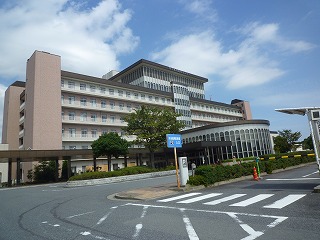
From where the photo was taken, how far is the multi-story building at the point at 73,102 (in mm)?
41688

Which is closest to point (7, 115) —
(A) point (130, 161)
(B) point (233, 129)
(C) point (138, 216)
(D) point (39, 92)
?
(D) point (39, 92)

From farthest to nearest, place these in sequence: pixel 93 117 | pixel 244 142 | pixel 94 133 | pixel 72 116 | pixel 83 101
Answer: pixel 93 117
pixel 94 133
pixel 83 101
pixel 244 142
pixel 72 116

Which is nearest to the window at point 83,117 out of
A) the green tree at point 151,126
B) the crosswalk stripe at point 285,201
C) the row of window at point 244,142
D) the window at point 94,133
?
the window at point 94,133

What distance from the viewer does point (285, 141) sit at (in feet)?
203

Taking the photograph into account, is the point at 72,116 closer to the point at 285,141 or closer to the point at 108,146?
the point at 108,146

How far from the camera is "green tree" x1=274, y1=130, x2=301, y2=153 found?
6100 centimetres

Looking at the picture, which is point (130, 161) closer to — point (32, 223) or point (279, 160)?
point (279, 160)

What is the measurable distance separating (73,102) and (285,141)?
4896 cm

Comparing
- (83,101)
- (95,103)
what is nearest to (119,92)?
(95,103)

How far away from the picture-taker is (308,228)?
5844 mm

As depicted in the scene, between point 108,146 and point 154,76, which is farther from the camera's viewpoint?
point 154,76

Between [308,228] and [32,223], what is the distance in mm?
7927

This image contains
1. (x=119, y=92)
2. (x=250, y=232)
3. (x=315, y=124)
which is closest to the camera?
(x=250, y=232)

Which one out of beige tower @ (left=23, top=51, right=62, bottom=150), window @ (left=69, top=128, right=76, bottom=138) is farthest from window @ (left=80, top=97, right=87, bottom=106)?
window @ (left=69, top=128, right=76, bottom=138)
